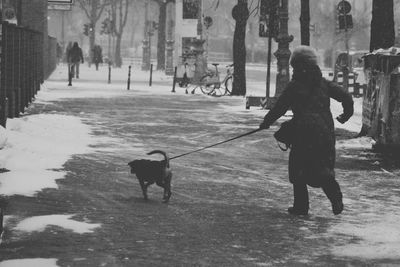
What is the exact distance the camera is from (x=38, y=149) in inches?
519

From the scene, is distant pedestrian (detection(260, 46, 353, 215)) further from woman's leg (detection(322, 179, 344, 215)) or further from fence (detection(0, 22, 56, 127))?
fence (detection(0, 22, 56, 127))

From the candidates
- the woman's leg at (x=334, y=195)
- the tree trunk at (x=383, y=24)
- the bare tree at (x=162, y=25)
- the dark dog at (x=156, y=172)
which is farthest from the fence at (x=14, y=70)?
the bare tree at (x=162, y=25)

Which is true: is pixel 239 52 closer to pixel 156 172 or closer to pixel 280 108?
pixel 156 172

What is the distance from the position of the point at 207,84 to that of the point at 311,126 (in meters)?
23.7

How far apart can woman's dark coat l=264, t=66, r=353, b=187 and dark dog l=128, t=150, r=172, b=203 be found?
1.18m

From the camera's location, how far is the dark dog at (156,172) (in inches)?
358

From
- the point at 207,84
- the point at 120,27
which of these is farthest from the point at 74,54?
the point at 120,27

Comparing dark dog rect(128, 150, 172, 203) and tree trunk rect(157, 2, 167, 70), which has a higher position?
tree trunk rect(157, 2, 167, 70)

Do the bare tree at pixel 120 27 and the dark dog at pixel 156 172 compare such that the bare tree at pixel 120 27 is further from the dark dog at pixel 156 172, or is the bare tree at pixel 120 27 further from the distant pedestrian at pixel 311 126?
the distant pedestrian at pixel 311 126

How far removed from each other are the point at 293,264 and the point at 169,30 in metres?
50.3

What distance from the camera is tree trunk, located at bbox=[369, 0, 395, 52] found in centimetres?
1711

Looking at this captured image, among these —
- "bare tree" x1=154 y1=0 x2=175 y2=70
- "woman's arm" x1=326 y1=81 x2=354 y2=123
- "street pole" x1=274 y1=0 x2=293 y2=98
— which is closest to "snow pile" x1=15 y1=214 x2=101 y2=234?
"woman's arm" x1=326 y1=81 x2=354 y2=123

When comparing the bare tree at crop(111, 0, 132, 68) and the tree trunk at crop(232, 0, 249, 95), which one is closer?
the tree trunk at crop(232, 0, 249, 95)

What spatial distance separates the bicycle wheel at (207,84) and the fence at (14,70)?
384 inches
